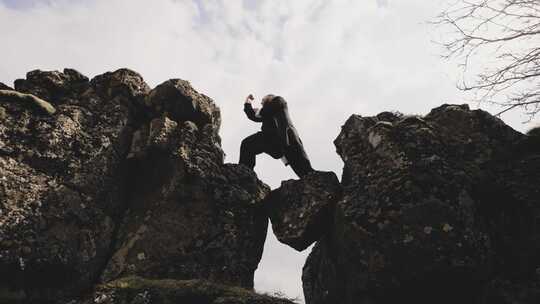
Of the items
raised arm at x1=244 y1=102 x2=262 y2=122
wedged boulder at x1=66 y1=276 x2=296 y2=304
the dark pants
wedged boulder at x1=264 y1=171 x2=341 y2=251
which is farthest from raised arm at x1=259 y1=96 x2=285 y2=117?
wedged boulder at x1=66 y1=276 x2=296 y2=304

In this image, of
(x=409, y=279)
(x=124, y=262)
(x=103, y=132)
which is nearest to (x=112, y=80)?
(x=103, y=132)

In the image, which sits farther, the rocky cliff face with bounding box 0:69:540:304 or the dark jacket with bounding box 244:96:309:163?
the dark jacket with bounding box 244:96:309:163

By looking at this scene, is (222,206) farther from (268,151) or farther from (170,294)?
(268,151)

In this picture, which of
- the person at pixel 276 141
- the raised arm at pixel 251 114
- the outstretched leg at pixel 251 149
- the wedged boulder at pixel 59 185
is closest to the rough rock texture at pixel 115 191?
the wedged boulder at pixel 59 185

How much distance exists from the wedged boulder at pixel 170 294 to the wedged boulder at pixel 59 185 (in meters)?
0.88

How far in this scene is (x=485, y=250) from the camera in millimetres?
8531

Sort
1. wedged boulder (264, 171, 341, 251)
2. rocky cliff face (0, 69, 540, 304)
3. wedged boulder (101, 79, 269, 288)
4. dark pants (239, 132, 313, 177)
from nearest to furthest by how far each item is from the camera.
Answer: rocky cliff face (0, 69, 540, 304) < wedged boulder (101, 79, 269, 288) < wedged boulder (264, 171, 341, 251) < dark pants (239, 132, 313, 177)

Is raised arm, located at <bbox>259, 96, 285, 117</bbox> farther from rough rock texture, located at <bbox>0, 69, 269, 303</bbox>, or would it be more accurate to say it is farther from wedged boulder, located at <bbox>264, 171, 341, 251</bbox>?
wedged boulder, located at <bbox>264, 171, 341, 251</bbox>

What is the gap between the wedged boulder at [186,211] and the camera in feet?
32.3

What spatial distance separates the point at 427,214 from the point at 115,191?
22.8 feet

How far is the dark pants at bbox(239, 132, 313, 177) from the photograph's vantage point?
1281 cm

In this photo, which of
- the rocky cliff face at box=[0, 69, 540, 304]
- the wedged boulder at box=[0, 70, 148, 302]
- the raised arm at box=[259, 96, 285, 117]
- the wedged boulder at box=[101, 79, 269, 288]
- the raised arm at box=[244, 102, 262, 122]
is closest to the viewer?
the rocky cliff face at box=[0, 69, 540, 304]

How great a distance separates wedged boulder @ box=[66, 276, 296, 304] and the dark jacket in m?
4.91

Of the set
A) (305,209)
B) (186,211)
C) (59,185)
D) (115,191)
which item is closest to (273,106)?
(305,209)
